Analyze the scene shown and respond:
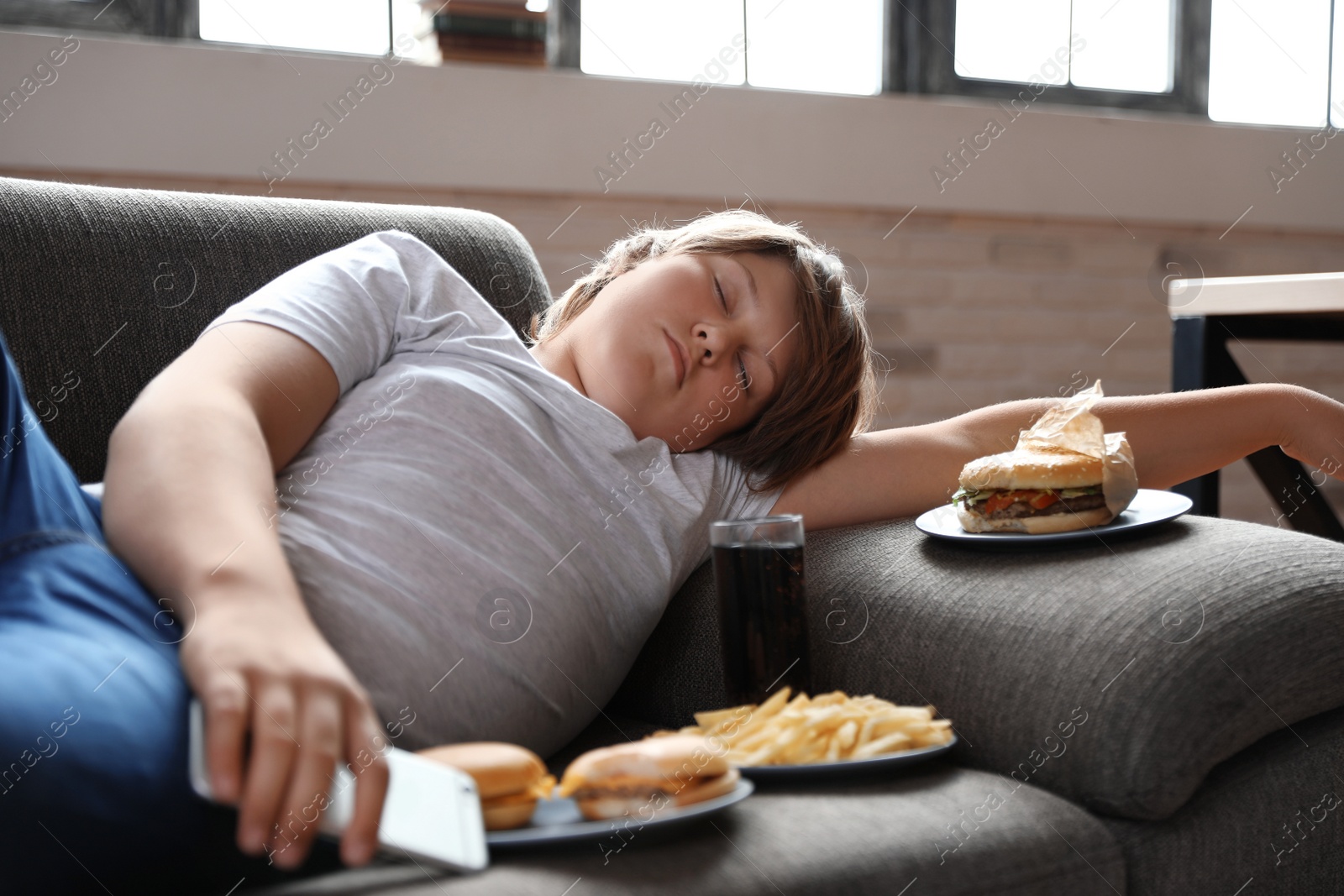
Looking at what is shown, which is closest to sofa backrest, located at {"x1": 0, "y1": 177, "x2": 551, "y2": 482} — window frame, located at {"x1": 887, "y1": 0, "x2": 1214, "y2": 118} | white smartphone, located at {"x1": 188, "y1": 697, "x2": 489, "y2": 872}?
white smartphone, located at {"x1": 188, "y1": 697, "x2": 489, "y2": 872}

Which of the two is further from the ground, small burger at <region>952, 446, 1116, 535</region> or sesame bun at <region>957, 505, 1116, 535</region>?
small burger at <region>952, 446, 1116, 535</region>

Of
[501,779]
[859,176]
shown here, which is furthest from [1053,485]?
[859,176]

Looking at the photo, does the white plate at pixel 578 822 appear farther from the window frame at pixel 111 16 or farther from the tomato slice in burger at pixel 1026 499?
the window frame at pixel 111 16

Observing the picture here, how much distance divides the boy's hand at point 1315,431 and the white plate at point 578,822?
0.81 metres

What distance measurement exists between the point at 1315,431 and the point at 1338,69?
2.21 meters

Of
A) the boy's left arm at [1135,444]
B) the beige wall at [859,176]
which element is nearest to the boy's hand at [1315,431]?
the boy's left arm at [1135,444]

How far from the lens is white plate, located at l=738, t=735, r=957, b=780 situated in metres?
0.77

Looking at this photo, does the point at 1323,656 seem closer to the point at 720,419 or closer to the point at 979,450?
the point at 979,450

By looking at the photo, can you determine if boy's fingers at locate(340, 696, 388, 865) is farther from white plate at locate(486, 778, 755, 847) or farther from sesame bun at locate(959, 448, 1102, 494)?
sesame bun at locate(959, 448, 1102, 494)

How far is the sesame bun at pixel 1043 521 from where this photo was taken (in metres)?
1.00

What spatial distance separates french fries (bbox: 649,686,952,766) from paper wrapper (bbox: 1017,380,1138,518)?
11.3 inches

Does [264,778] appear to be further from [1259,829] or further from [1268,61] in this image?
[1268,61]

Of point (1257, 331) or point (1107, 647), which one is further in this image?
point (1257, 331)

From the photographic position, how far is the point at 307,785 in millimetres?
553
